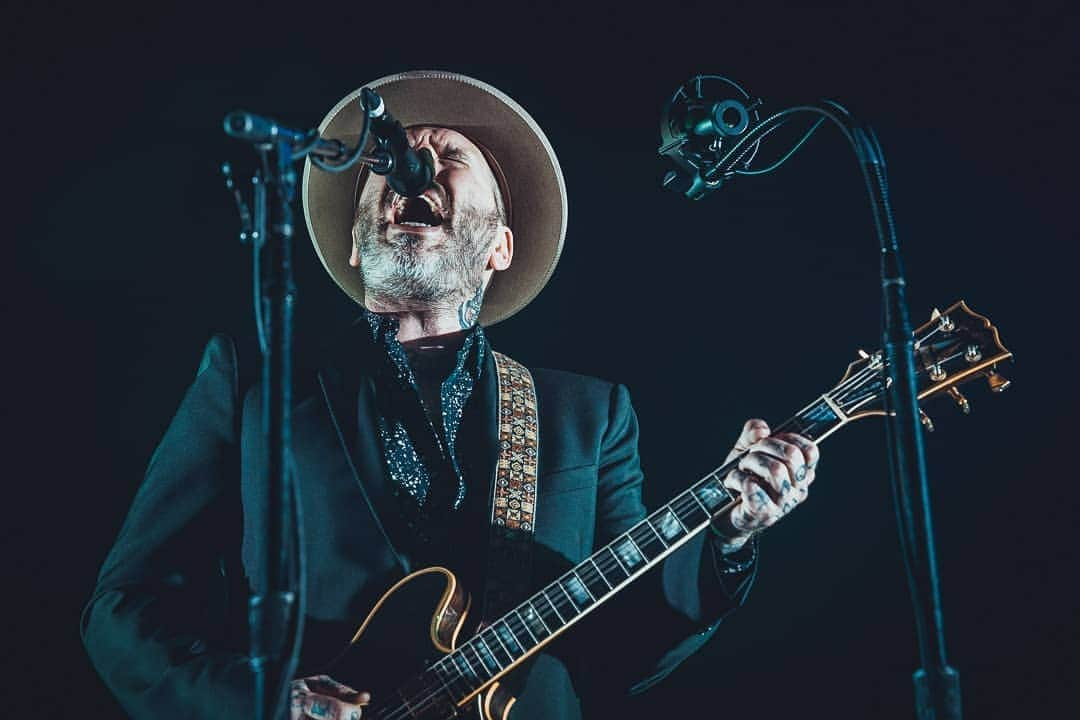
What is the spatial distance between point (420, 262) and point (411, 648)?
1139 millimetres

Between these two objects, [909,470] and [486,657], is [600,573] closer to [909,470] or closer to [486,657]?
[486,657]

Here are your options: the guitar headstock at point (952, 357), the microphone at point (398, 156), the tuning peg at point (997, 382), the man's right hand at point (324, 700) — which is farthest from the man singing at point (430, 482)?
the microphone at point (398, 156)

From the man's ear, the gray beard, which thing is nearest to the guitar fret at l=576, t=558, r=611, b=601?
the gray beard

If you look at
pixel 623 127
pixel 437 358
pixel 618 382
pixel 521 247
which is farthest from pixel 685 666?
pixel 623 127

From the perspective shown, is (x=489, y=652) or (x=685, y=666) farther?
(x=685, y=666)

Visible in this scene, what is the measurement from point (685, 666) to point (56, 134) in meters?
2.55

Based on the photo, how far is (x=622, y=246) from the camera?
115 inches

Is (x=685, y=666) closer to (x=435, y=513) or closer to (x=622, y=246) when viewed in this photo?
(x=435, y=513)

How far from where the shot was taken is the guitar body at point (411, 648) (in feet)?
6.20

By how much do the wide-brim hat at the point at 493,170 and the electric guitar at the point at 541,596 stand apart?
100 cm

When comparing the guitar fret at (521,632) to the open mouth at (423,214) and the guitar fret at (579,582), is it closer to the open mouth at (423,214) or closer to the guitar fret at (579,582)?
the guitar fret at (579,582)

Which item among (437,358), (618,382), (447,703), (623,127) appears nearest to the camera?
(447,703)

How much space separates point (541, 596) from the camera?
208 centimetres

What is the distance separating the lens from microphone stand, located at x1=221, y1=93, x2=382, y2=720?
1.24 metres
